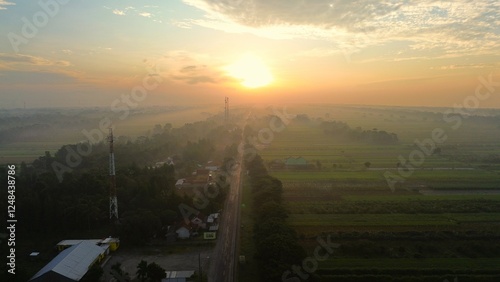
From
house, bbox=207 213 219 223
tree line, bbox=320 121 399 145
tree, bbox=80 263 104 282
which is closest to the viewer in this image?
tree, bbox=80 263 104 282

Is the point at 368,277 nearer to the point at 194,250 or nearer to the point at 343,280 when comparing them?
the point at 343,280

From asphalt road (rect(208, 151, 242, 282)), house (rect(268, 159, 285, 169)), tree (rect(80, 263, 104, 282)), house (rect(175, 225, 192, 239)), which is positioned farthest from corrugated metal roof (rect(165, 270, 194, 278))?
house (rect(268, 159, 285, 169))

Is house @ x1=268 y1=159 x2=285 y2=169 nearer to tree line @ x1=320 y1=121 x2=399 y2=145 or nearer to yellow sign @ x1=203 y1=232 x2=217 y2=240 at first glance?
yellow sign @ x1=203 y1=232 x2=217 y2=240

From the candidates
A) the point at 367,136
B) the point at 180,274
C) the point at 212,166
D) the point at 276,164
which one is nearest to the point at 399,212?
the point at 180,274

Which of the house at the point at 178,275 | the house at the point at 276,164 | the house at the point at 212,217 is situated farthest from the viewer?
the house at the point at 276,164

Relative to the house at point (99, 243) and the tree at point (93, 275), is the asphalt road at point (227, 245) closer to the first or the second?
the tree at point (93, 275)

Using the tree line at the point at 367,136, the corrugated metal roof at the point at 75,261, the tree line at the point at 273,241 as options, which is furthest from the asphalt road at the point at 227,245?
the tree line at the point at 367,136

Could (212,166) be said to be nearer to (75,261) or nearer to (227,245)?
(227,245)
